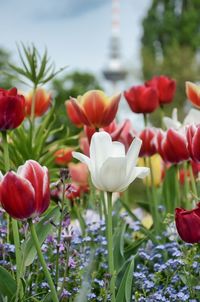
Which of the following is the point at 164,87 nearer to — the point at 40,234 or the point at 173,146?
the point at 173,146

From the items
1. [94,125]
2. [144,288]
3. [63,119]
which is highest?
[94,125]

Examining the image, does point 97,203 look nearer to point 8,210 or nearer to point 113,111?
point 113,111

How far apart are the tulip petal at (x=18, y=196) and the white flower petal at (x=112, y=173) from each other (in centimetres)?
18

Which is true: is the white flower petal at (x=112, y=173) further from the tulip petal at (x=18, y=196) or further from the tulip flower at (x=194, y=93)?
the tulip flower at (x=194, y=93)

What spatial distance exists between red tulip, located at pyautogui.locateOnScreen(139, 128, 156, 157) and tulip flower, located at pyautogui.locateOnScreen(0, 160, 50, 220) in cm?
120

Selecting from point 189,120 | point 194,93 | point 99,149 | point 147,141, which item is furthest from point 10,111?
point 147,141

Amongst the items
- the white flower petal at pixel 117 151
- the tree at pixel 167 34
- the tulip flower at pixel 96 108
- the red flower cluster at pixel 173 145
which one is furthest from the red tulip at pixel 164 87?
the tree at pixel 167 34

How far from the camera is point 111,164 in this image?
1614 millimetres

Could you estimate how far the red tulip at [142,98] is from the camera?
8.93 ft

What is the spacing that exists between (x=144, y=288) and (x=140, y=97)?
885 millimetres

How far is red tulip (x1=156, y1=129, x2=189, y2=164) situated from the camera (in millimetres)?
2428

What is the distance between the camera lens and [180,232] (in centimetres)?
168

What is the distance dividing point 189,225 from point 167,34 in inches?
1217

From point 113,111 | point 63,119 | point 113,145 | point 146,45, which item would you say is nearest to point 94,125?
point 113,111
